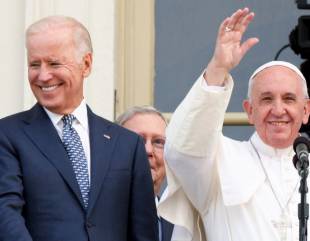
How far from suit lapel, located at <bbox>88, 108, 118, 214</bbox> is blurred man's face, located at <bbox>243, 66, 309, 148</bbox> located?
666mm

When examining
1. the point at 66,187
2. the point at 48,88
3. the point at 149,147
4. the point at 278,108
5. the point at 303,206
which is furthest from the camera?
the point at 149,147

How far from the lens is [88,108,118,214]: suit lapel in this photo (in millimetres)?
5312

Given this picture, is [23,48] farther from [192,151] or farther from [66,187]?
[66,187]

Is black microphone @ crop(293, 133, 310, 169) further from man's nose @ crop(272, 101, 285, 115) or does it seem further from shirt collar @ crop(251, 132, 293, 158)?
shirt collar @ crop(251, 132, 293, 158)

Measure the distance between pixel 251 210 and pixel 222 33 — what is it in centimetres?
78

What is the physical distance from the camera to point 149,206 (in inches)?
216

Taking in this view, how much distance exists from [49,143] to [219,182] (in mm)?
820

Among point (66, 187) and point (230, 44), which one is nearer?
point (66, 187)

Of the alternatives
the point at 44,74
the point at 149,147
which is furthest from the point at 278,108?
the point at 44,74

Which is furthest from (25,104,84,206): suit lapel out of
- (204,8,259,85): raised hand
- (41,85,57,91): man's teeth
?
(204,8,259,85): raised hand

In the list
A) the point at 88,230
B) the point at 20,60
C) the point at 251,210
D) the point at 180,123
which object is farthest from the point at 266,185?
the point at 20,60

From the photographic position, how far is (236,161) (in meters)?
5.78

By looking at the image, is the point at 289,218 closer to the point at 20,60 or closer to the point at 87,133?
the point at 87,133

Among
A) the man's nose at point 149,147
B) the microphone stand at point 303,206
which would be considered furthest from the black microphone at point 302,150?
the man's nose at point 149,147
